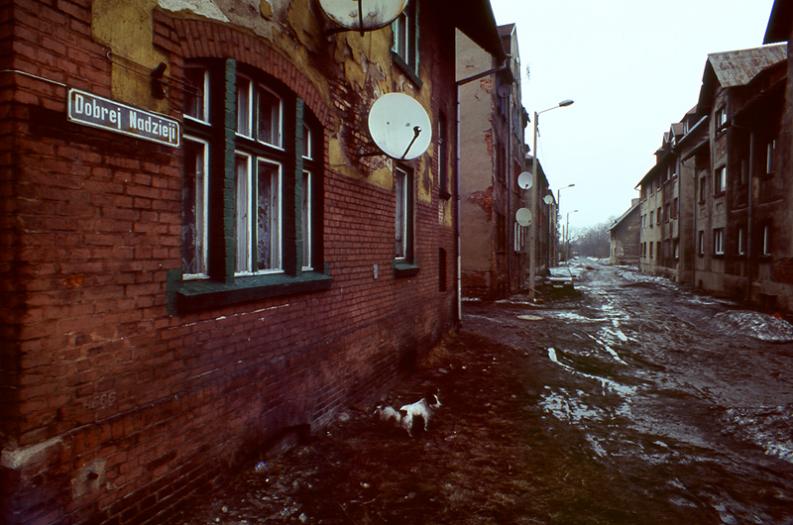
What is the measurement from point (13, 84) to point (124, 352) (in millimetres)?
1476

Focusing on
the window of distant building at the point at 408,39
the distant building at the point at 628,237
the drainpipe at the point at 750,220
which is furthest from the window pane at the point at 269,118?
the distant building at the point at 628,237

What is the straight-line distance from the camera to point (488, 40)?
10.9 m

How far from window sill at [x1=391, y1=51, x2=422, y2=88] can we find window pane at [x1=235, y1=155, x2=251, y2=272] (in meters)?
3.71

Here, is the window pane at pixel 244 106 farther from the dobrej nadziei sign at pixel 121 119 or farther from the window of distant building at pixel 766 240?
the window of distant building at pixel 766 240

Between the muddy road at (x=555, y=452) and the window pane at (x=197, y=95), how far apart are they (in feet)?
8.90

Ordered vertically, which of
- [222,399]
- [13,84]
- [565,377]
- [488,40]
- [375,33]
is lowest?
[565,377]

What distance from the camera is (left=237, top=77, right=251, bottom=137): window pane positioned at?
404cm

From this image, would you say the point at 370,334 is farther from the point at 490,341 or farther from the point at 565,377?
the point at 490,341

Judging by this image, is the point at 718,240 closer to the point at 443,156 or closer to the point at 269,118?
the point at 443,156

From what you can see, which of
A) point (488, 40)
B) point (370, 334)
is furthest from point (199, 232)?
point (488, 40)

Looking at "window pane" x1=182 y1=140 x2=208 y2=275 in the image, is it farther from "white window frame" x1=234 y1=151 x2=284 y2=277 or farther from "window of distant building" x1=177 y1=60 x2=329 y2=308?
"white window frame" x1=234 y1=151 x2=284 y2=277

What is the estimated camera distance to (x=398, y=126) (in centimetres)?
606

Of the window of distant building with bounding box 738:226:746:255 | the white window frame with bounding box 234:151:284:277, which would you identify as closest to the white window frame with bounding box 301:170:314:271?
the white window frame with bounding box 234:151:284:277

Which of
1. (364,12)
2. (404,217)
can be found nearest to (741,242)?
(404,217)
